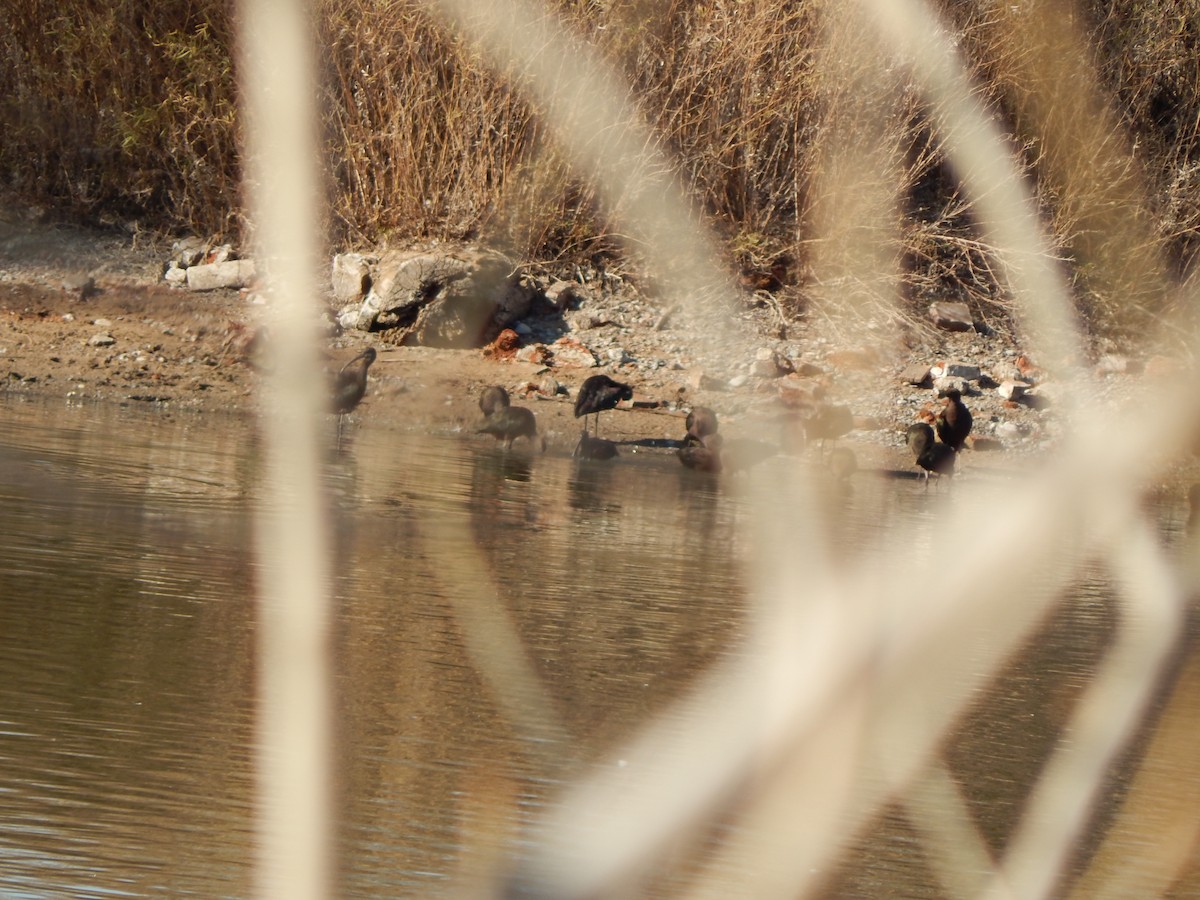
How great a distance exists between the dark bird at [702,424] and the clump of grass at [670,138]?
4026 mm

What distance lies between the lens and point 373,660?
459 centimetres

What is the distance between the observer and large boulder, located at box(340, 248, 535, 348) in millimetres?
13281

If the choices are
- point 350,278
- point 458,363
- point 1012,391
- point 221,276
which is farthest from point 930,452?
point 221,276

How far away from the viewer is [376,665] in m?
4.54

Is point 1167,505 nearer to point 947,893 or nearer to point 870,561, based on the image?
point 870,561

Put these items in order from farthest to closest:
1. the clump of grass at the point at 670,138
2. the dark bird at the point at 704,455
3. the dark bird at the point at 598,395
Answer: the clump of grass at the point at 670,138, the dark bird at the point at 598,395, the dark bird at the point at 704,455

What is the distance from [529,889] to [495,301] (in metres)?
10.6

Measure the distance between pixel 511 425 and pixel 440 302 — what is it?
2.84 meters

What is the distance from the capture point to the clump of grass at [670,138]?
46.8ft

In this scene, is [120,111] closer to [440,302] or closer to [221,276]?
[221,276]

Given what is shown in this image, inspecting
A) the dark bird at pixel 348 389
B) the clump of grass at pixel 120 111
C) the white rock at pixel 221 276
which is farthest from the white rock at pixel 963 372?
the clump of grass at pixel 120 111

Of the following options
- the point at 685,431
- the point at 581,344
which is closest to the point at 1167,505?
the point at 685,431

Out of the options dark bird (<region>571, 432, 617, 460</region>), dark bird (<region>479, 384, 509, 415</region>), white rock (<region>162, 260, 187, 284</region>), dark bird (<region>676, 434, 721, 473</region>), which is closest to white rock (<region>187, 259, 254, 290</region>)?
white rock (<region>162, 260, 187, 284</region>)

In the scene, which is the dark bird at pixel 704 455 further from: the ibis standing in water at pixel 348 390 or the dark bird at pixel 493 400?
the ibis standing in water at pixel 348 390
